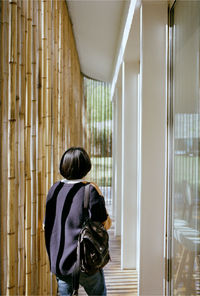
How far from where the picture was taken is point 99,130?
6.08m

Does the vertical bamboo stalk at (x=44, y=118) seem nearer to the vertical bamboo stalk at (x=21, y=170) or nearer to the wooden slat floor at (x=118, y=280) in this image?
the vertical bamboo stalk at (x=21, y=170)

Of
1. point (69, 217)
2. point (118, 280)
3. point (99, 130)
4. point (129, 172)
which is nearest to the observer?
point (69, 217)

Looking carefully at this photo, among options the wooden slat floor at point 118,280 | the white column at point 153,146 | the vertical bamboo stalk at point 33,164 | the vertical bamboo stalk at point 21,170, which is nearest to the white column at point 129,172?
the wooden slat floor at point 118,280

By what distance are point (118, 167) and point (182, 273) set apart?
3.00 meters

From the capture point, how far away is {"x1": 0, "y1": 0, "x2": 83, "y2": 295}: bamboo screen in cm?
119

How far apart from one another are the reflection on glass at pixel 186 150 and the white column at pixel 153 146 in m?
→ 0.15

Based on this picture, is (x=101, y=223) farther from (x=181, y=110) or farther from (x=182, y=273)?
(x=181, y=110)

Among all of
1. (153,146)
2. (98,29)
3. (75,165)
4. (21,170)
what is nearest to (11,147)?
(21,170)

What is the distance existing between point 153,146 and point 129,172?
1286 mm

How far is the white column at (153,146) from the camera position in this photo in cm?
174

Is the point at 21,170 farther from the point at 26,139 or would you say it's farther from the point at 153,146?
the point at 153,146

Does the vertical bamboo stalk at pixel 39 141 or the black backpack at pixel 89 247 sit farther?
the vertical bamboo stalk at pixel 39 141

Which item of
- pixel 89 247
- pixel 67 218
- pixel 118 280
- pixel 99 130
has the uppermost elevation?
pixel 99 130

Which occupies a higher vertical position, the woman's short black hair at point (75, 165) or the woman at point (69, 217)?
the woman's short black hair at point (75, 165)
